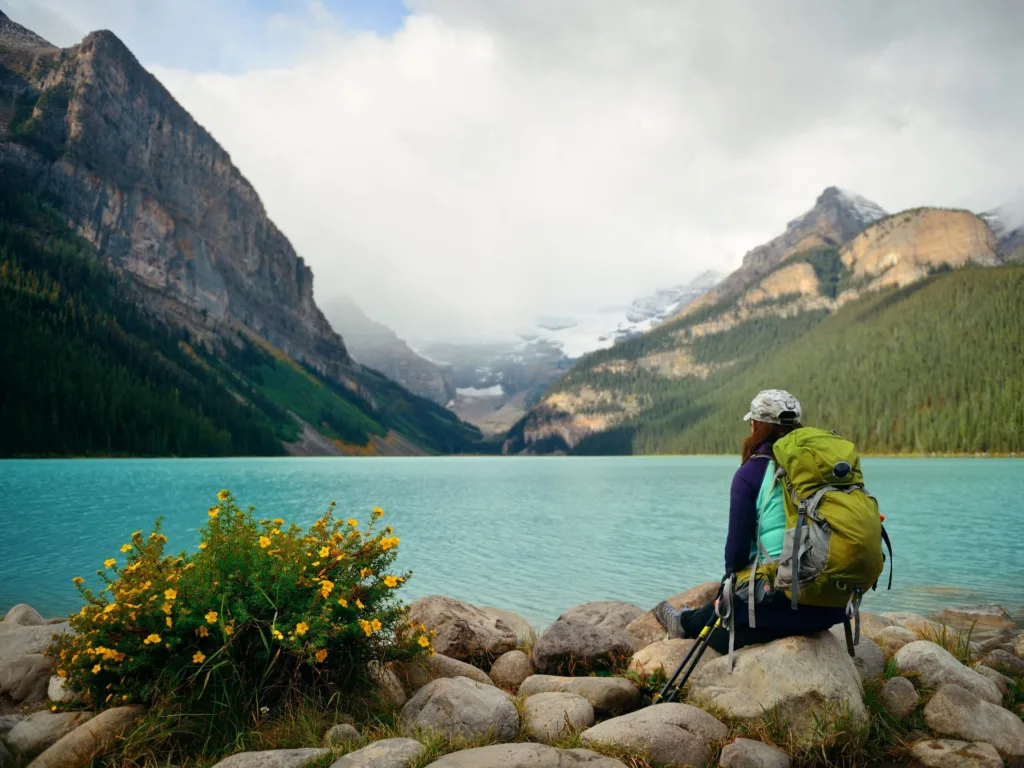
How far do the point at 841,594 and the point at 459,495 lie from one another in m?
60.3

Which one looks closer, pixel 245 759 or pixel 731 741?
pixel 245 759

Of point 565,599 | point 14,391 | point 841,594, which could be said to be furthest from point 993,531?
point 14,391

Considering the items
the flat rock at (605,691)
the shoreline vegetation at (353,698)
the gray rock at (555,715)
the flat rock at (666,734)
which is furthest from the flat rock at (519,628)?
the flat rock at (666,734)

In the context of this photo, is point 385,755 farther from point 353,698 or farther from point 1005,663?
point 1005,663

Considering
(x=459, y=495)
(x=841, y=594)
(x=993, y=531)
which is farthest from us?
(x=459, y=495)

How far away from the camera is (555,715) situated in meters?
7.38

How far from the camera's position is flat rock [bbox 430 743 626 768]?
5.84 m

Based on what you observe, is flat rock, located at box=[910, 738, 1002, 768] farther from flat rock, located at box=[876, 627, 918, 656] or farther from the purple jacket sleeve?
flat rock, located at box=[876, 627, 918, 656]


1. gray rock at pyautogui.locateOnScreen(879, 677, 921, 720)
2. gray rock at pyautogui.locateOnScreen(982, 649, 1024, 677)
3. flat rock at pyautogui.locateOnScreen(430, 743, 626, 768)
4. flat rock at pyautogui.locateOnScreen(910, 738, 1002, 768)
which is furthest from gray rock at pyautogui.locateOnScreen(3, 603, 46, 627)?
gray rock at pyautogui.locateOnScreen(982, 649, 1024, 677)

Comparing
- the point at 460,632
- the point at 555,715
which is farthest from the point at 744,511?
the point at 460,632

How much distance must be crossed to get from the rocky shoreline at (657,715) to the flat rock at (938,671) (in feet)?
0.06

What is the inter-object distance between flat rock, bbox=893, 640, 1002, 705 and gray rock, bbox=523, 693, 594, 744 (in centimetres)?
436

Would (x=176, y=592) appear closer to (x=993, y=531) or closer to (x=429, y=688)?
(x=429, y=688)

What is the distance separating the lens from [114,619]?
22.5 ft
